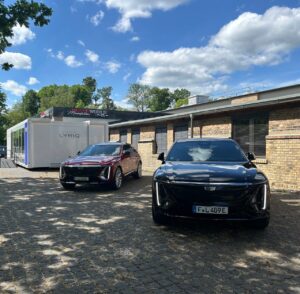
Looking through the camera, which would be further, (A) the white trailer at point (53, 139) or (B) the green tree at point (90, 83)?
(B) the green tree at point (90, 83)

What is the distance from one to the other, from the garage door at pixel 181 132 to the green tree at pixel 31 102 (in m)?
80.3

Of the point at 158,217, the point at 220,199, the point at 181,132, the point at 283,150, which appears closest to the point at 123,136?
the point at 181,132

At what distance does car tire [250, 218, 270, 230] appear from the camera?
223 inches

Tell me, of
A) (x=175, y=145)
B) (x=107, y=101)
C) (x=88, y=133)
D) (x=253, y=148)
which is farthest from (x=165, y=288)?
(x=107, y=101)

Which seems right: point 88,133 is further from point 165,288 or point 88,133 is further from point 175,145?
point 165,288

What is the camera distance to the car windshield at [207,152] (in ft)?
22.3

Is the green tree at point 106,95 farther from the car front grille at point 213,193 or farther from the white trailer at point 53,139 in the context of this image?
the car front grille at point 213,193

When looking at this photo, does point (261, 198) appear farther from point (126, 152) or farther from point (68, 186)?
point (126, 152)

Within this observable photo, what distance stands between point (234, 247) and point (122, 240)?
69.5 inches

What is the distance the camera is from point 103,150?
40.2 ft

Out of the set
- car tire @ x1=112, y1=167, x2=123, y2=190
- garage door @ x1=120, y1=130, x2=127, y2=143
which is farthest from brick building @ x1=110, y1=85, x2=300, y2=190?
car tire @ x1=112, y1=167, x2=123, y2=190

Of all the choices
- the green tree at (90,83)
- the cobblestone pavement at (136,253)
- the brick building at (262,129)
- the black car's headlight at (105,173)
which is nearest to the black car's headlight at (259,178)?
the cobblestone pavement at (136,253)

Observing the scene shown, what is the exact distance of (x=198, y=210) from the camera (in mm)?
5328

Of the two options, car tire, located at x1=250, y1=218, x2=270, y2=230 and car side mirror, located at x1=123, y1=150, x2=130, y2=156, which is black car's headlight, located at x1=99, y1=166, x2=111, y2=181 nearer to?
car side mirror, located at x1=123, y1=150, x2=130, y2=156
